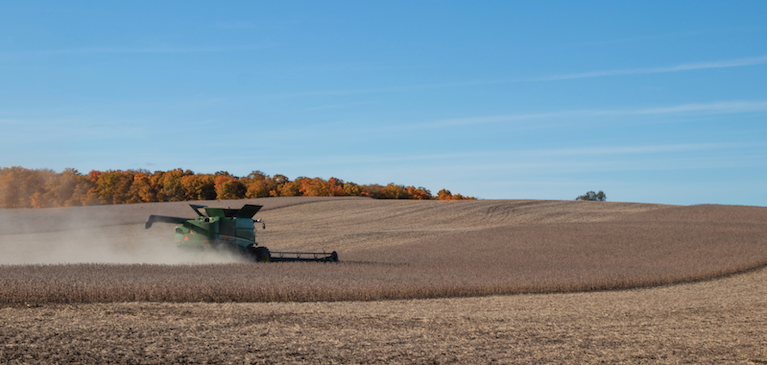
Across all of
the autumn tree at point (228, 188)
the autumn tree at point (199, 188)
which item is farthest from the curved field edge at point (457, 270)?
the autumn tree at point (199, 188)

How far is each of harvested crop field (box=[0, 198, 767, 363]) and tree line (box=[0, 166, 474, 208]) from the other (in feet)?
96.4

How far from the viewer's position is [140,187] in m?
74.2

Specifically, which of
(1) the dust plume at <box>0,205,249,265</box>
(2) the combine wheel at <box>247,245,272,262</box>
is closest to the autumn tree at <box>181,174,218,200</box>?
(1) the dust plume at <box>0,205,249,265</box>

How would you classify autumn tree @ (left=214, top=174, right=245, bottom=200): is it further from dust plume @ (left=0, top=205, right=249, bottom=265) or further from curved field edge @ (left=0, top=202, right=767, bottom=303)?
curved field edge @ (left=0, top=202, right=767, bottom=303)

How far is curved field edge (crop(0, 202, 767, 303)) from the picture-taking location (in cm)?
1530

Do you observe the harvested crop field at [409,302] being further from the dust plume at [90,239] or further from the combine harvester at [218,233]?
the combine harvester at [218,233]

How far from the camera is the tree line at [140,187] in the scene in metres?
61.8

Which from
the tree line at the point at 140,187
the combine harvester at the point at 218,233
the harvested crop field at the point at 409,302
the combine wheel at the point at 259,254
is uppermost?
the tree line at the point at 140,187

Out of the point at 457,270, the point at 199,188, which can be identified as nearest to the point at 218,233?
the point at 457,270

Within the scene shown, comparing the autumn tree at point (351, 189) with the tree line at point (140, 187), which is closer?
the tree line at point (140, 187)

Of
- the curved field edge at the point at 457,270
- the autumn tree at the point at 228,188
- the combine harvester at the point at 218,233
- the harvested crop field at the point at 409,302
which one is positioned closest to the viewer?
the harvested crop field at the point at 409,302

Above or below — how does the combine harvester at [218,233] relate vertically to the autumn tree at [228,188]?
below

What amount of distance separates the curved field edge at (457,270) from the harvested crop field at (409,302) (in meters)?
0.06

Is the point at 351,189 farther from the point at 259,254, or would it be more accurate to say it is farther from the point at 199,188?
the point at 259,254
